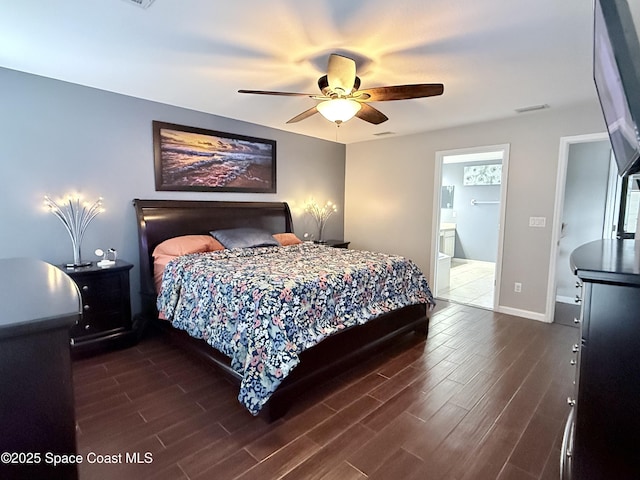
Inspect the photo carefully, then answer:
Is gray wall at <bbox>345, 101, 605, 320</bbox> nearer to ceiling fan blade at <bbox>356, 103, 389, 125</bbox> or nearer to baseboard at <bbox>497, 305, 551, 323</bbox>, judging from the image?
baseboard at <bbox>497, 305, 551, 323</bbox>

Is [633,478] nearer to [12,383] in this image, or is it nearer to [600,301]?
[600,301]

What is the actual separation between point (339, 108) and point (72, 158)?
2.54 m

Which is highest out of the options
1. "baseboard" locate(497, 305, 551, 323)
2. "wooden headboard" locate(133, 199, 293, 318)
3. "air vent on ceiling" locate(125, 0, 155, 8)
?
"air vent on ceiling" locate(125, 0, 155, 8)

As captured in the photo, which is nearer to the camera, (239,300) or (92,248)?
(239,300)

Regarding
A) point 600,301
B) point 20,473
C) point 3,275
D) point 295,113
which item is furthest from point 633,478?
point 295,113

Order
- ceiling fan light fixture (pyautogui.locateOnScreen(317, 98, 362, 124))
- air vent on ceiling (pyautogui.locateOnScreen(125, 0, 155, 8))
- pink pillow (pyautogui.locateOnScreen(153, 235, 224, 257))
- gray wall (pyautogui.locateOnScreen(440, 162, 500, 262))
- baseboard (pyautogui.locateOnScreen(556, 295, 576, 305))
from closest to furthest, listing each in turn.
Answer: air vent on ceiling (pyautogui.locateOnScreen(125, 0, 155, 8)) < ceiling fan light fixture (pyautogui.locateOnScreen(317, 98, 362, 124)) < pink pillow (pyautogui.locateOnScreen(153, 235, 224, 257)) < baseboard (pyautogui.locateOnScreen(556, 295, 576, 305)) < gray wall (pyautogui.locateOnScreen(440, 162, 500, 262))

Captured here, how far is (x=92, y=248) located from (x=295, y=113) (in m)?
2.62

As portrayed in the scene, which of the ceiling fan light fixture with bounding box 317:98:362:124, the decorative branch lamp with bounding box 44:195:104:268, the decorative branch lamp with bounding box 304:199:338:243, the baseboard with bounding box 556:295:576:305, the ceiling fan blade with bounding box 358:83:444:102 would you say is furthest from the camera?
the decorative branch lamp with bounding box 304:199:338:243

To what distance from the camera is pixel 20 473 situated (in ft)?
2.66

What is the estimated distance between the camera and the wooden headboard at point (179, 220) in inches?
136

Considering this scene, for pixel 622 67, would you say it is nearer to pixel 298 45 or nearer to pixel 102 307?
pixel 298 45

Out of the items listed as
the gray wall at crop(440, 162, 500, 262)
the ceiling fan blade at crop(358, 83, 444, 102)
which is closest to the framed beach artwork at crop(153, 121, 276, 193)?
the ceiling fan blade at crop(358, 83, 444, 102)

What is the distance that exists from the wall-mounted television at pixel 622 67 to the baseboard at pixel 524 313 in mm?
3139

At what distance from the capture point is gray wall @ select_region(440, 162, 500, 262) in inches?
285
